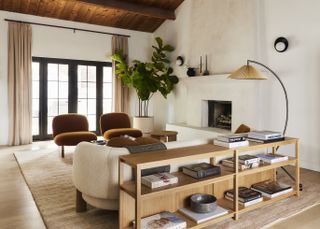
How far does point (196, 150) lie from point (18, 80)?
17.1 feet

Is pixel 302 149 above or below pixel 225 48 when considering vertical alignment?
below

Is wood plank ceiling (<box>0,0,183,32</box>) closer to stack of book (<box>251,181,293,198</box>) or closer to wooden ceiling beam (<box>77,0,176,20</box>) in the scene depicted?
wooden ceiling beam (<box>77,0,176,20</box>)

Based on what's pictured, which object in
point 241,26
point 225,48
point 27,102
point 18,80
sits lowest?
point 27,102

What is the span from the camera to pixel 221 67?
18.8 ft

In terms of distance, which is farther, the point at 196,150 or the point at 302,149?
the point at 302,149

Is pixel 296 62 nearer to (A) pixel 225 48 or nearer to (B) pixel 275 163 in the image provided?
(A) pixel 225 48

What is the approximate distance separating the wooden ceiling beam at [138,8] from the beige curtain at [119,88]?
1117 millimetres

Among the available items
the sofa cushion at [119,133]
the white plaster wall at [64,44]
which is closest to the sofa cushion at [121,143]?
the sofa cushion at [119,133]

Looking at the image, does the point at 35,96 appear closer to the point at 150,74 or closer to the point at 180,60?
the point at 150,74

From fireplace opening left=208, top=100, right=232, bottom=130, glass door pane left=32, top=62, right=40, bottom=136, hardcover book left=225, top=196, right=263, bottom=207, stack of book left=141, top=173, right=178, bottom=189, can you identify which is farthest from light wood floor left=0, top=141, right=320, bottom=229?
glass door pane left=32, top=62, right=40, bottom=136

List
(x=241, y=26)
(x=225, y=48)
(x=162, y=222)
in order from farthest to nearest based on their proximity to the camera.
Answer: (x=225, y=48) < (x=241, y=26) < (x=162, y=222)

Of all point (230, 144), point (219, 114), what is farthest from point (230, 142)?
point (219, 114)

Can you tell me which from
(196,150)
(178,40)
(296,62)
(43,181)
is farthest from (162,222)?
(178,40)

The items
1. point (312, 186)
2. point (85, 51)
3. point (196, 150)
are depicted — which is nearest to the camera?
point (196, 150)
